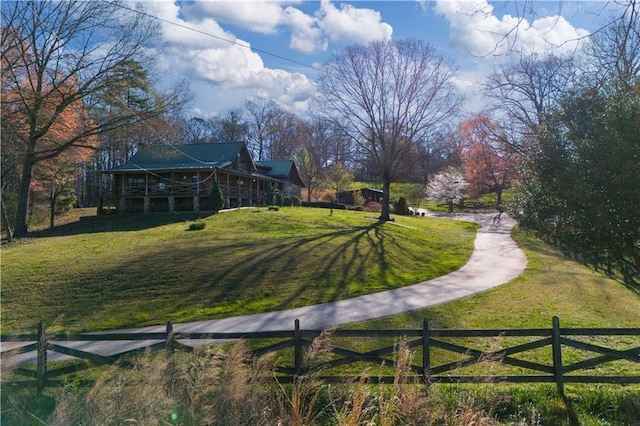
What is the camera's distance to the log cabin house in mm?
33500

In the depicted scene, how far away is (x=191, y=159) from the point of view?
1431 inches

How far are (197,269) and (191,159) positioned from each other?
22.8m

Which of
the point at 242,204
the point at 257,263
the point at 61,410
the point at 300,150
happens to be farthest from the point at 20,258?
the point at 300,150

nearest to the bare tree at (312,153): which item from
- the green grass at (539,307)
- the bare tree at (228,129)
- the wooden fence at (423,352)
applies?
the bare tree at (228,129)

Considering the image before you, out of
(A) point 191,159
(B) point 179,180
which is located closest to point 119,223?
(B) point 179,180

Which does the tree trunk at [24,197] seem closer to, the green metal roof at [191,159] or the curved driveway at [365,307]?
the green metal roof at [191,159]

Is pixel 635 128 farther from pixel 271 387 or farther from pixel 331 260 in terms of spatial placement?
pixel 331 260

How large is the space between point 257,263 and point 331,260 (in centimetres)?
323

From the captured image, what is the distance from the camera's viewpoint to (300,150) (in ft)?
224

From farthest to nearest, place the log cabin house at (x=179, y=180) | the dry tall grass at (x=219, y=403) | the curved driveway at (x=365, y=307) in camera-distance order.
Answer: the log cabin house at (x=179, y=180)
the curved driveway at (x=365, y=307)
the dry tall grass at (x=219, y=403)

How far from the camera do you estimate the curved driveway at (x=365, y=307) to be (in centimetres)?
989

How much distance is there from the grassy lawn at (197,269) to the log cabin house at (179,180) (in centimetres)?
690

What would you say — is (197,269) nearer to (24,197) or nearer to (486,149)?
(24,197)

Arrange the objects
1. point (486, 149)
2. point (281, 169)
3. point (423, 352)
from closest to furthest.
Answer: point (423, 352), point (486, 149), point (281, 169)
